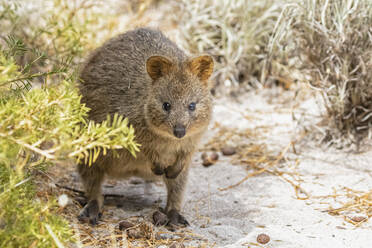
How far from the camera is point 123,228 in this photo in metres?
3.91

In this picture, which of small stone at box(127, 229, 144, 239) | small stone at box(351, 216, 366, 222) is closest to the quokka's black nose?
small stone at box(127, 229, 144, 239)

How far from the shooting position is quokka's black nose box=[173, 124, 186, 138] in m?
3.75

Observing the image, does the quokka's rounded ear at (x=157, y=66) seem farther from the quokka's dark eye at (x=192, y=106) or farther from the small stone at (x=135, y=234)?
the small stone at (x=135, y=234)

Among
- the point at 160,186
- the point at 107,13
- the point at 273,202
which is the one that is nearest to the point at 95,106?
the point at 160,186

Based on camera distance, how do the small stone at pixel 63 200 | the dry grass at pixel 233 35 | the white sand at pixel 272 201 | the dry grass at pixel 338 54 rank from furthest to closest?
1. the dry grass at pixel 233 35
2. the dry grass at pixel 338 54
3. the white sand at pixel 272 201
4. the small stone at pixel 63 200

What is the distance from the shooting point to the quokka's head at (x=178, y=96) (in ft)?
12.8

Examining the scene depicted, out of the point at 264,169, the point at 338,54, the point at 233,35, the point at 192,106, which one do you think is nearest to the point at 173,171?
the point at 192,106

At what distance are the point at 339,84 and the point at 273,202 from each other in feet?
5.30

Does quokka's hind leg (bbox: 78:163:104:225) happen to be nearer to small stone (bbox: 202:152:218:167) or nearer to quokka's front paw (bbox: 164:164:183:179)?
quokka's front paw (bbox: 164:164:183:179)

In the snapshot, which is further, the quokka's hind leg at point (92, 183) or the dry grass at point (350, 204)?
the quokka's hind leg at point (92, 183)

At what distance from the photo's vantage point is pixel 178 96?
3.95 meters

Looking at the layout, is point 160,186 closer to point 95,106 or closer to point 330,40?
point 95,106

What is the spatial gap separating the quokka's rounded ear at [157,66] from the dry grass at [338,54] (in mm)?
1689

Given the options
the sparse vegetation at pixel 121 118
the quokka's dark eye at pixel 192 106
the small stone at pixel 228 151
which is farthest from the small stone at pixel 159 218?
the small stone at pixel 228 151
